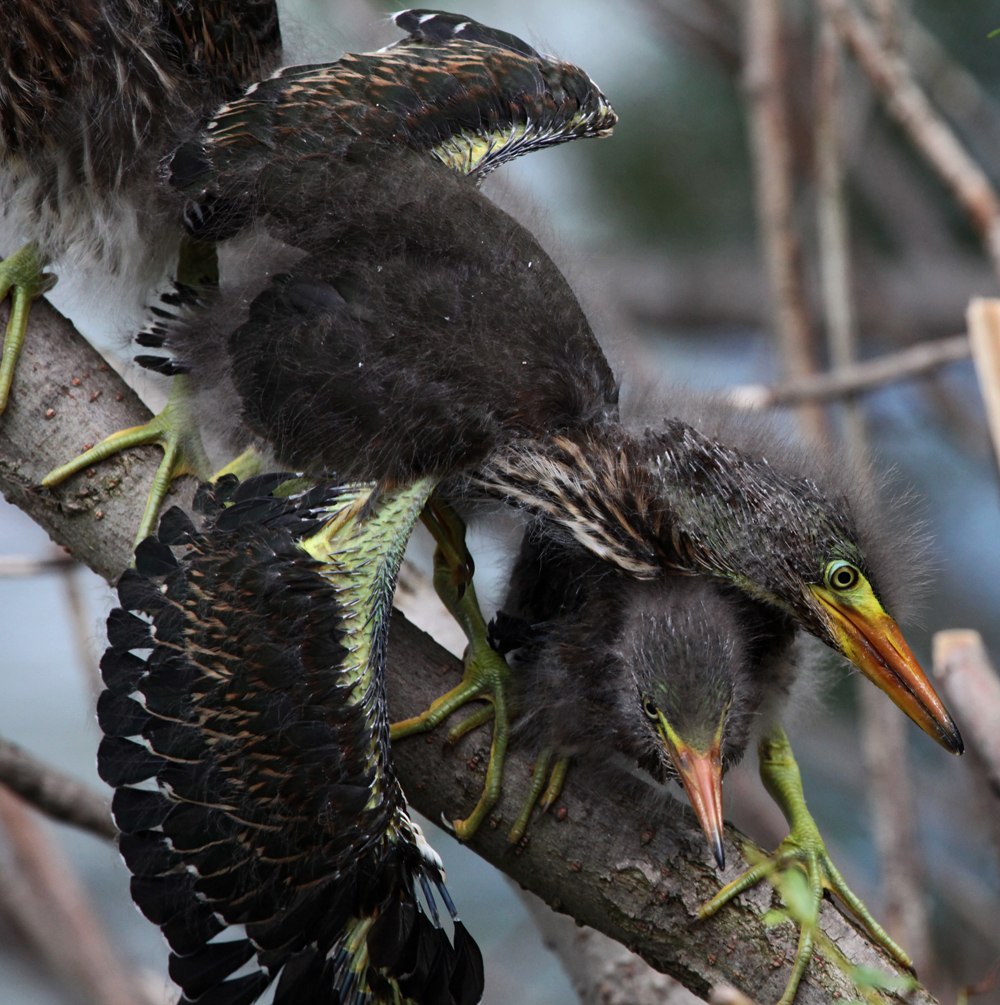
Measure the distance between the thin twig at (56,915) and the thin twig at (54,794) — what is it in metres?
0.59

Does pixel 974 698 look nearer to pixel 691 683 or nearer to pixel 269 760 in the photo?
pixel 691 683

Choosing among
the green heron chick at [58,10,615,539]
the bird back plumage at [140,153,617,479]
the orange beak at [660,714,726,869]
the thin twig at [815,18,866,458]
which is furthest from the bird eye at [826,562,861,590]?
the thin twig at [815,18,866,458]

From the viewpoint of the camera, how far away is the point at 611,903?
1275 mm

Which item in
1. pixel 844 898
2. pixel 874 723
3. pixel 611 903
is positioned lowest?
pixel 874 723

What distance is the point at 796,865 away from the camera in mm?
1345

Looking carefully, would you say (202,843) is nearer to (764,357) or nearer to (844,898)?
(844,898)

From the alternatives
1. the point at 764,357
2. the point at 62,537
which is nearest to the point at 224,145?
the point at 62,537

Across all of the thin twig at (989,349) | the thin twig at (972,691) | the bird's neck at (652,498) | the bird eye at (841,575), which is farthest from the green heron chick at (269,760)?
the thin twig at (989,349)

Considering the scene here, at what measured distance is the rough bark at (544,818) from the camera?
50.0 inches

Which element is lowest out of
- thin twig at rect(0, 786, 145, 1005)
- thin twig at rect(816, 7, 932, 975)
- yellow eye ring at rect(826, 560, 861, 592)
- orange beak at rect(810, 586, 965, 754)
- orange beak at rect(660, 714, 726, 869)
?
thin twig at rect(0, 786, 145, 1005)

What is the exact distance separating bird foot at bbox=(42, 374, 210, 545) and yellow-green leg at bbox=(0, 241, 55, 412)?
0.14 m

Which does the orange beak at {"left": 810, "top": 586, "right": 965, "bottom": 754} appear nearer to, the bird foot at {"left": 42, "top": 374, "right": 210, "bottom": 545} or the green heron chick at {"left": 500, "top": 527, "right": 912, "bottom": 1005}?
the green heron chick at {"left": 500, "top": 527, "right": 912, "bottom": 1005}

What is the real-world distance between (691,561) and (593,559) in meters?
0.11

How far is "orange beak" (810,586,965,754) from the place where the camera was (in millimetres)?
1260
